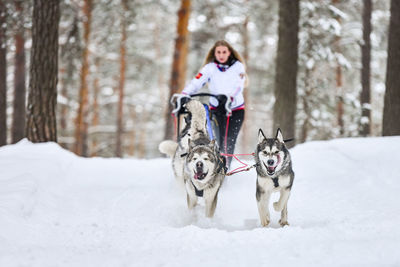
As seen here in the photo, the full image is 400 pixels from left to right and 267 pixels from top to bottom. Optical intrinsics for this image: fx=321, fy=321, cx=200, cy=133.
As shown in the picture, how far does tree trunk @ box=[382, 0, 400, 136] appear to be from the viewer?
5.95 metres

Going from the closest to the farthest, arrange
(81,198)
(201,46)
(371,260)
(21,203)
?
(371,260)
(21,203)
(81,198)
(201,46)

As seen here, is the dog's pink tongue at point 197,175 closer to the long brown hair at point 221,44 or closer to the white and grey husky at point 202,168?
the white and grey husky at point 202,168

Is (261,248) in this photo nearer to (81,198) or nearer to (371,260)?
(371,260)

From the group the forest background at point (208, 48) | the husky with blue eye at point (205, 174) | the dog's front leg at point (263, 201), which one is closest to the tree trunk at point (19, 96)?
the forest background at point (208, 48)

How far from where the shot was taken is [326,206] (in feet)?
13.1

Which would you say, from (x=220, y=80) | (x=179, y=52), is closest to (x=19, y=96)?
(x=179, y=52)

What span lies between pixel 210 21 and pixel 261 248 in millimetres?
11557

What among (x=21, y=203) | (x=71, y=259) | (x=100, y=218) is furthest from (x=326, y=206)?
→ (x=21, y=203)

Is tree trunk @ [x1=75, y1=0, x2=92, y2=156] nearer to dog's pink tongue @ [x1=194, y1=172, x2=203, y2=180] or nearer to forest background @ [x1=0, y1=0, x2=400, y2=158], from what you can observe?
forest background @ [x1=0, y1=0, x2=400, y2=158]

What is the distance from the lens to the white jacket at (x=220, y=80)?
4.72 m

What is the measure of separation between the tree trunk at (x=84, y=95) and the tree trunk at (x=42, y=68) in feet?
19.6

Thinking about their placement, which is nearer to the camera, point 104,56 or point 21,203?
point 21,203

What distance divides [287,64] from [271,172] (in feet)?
15.5

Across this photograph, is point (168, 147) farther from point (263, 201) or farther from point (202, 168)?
point (263, 201)
